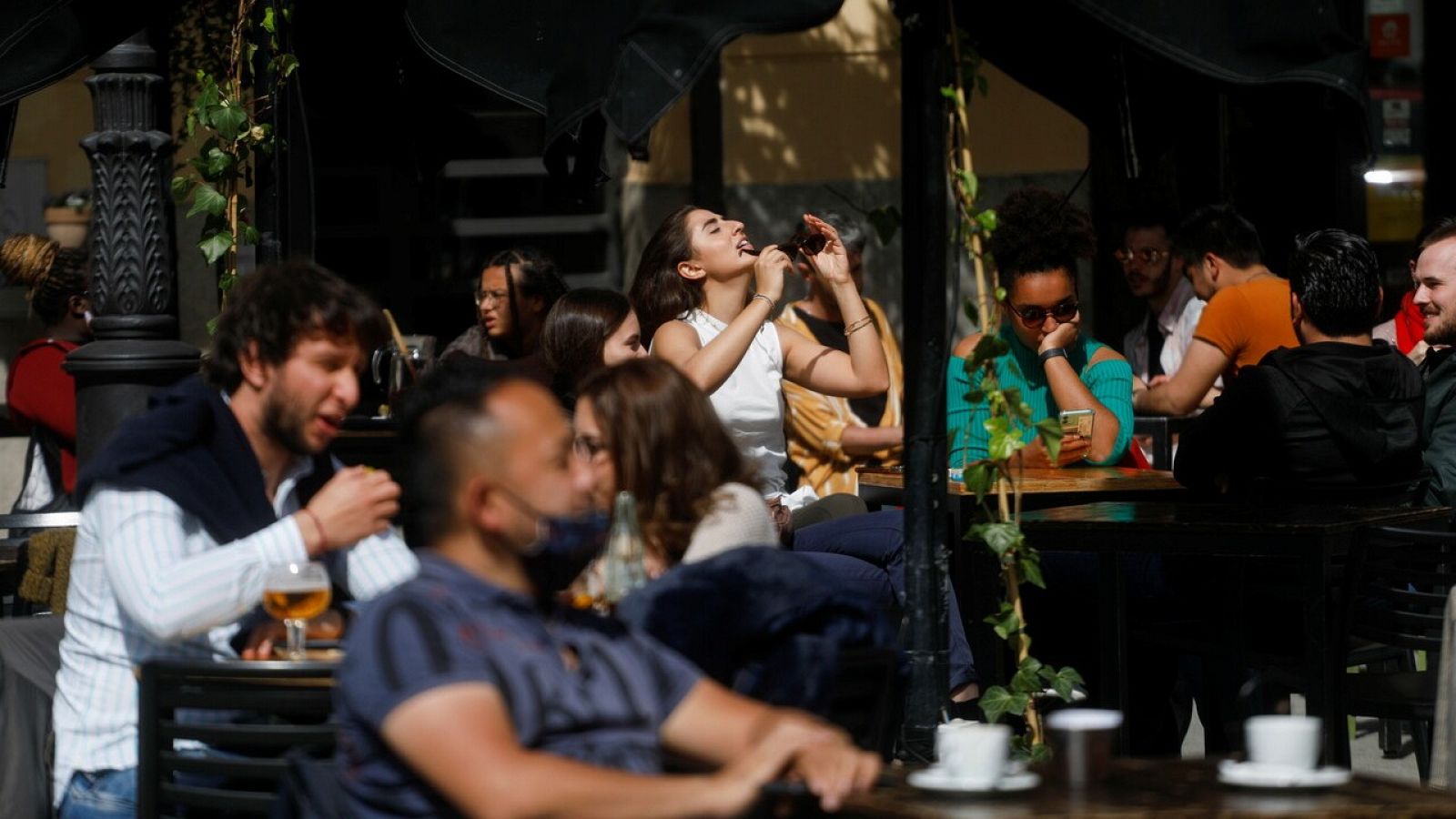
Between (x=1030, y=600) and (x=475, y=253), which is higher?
(x=475, y=253)

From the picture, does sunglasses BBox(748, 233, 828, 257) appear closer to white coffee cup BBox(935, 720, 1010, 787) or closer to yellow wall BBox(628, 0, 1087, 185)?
white coffee cup BBox(935, 720, 1010, 787)

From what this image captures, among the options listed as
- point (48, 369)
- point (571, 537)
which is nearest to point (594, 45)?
point (571, 537)

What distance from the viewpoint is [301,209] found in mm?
5551

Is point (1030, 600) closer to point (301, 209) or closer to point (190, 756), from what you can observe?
point (301, 209)

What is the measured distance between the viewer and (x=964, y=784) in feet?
9.04

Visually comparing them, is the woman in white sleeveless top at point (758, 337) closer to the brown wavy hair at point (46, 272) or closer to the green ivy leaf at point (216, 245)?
the green ivy leaf at point (216, 245)

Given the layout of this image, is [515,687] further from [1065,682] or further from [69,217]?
[69,217]

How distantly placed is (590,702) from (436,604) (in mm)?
261

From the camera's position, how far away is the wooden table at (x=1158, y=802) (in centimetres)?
263

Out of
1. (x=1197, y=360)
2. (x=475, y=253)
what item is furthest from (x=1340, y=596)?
(x=475, y=253)

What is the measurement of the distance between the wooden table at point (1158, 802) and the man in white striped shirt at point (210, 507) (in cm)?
109

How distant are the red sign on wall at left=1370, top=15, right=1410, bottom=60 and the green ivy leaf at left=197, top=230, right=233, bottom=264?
6475 millimetres

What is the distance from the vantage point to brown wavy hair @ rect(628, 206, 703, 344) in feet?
19.8

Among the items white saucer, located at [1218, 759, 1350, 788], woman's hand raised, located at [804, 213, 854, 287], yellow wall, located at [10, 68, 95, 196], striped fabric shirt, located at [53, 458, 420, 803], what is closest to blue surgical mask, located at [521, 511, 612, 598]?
striped fabric shirt, located at [53, 458, 420, 803]
